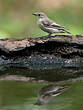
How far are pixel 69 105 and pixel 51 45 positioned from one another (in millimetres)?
2229

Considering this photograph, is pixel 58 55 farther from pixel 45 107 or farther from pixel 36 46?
pixel 45 107

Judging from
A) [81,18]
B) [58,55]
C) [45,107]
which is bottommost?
[45,107]

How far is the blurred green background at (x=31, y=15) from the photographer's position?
44.4 feet

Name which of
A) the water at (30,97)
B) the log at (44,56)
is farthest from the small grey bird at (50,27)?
the water at (30,97)

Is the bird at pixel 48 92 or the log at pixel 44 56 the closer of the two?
the bird at pixel 48 92

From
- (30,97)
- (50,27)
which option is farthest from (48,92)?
(50,27)

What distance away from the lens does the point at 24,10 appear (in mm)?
14922

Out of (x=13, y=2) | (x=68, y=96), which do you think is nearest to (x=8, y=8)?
A: (x=13, y=2)

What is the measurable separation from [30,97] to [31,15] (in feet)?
24.5

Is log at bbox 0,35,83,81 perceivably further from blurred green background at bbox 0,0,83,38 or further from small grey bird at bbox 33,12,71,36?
blurred green background at bbox 0,0,83,38

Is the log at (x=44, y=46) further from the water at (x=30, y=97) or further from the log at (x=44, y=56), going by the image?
the water at (x=30, y=97)

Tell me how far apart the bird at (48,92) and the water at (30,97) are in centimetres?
6

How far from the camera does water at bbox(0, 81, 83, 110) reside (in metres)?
6.84

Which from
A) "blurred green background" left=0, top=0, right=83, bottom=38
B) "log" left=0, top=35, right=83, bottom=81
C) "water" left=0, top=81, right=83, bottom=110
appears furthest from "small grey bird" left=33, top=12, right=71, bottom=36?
"blurred green background" left=0, top=0, right=83, bottom=38
